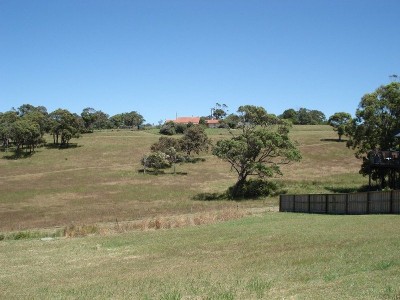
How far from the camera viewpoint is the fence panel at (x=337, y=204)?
32.5m

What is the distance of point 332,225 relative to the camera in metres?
23.5

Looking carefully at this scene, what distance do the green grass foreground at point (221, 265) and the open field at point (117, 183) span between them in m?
17.9

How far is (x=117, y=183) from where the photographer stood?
72938mm

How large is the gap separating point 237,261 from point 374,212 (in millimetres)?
16023

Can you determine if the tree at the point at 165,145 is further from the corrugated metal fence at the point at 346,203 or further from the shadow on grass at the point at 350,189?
the corrugated metal fence at the point at 346,203

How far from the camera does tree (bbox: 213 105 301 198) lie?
2327 inches

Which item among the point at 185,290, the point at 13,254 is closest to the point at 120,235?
the point at 13,254

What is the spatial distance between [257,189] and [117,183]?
24.1m

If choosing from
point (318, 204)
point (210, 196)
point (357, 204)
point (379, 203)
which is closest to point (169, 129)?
point (210, 196)

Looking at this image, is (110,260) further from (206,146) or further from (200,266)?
(206,146)

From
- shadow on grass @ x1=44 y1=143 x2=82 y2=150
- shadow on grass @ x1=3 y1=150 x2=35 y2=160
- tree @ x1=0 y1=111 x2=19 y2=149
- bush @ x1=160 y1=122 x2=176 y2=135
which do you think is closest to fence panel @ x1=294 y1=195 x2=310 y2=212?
shadow on grass @ x1=3 y1=150 x2=35 y2=160

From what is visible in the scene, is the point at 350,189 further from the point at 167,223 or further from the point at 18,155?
the point at 18,155

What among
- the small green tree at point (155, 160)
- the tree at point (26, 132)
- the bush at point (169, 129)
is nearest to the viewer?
the small green tree at point (155, 160)

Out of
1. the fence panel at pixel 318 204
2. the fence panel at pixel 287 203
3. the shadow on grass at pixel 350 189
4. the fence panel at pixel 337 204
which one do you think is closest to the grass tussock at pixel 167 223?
the fence panel at pixel 318 204
